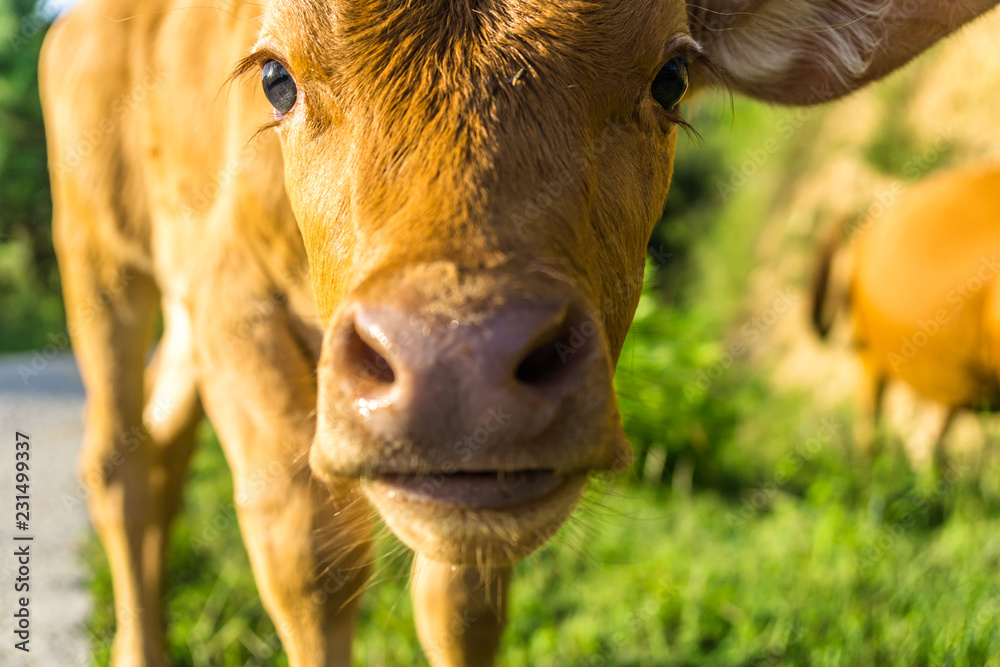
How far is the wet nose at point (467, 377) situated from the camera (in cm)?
136

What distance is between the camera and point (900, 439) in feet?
21.1

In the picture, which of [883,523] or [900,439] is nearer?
[883,523]

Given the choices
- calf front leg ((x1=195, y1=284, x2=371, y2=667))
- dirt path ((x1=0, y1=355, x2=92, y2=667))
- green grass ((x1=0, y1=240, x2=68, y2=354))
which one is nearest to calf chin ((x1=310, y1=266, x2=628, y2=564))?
calf front leg ((x1=195, y1=284, x2=371, y2=667))

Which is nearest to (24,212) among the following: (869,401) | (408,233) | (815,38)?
(869,401)

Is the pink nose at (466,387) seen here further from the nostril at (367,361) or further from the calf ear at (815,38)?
the calf ear at (815,38)

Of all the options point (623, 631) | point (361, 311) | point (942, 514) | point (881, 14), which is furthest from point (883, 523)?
point (361, 311)

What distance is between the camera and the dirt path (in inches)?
150

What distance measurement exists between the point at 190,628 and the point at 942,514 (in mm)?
4456

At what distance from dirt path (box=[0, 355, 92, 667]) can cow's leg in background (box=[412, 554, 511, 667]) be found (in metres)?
1.88

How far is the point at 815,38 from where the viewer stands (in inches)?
107

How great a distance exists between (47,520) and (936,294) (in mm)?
6314

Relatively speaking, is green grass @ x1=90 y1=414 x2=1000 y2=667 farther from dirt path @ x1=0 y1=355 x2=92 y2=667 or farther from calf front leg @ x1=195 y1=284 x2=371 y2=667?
calf front leg @ x1=195 y1=284 x2=371 y2=667

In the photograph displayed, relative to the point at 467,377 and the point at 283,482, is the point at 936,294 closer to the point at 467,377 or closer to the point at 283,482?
the point at 283,482

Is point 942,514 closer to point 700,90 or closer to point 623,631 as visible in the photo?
point 623,631
